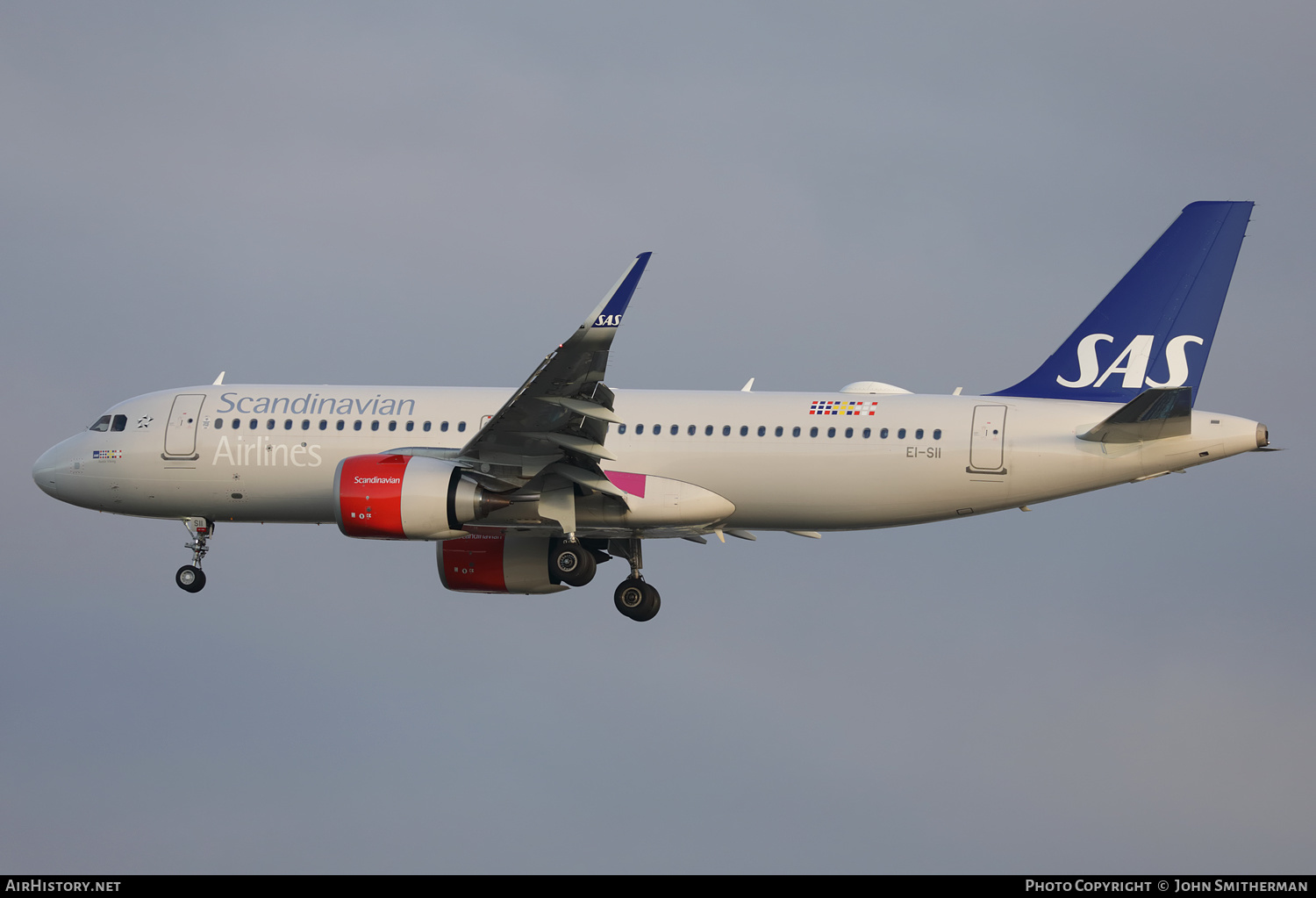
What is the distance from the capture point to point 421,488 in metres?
30.4

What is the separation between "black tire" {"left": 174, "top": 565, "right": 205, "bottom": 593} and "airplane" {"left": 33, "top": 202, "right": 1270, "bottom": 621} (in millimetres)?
76

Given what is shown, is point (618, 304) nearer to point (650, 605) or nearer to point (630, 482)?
point (630, 482)

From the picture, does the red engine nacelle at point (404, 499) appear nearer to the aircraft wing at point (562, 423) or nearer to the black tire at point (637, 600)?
the aircraft wing at point (562, 423)

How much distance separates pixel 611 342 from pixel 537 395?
7.56 ft

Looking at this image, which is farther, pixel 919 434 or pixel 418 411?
pixel 418 411

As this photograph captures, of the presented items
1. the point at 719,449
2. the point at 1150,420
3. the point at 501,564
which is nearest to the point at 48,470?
the point at 501,564

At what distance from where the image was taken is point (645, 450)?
108ft

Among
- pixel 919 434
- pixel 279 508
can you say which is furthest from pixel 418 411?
pixel 919 434

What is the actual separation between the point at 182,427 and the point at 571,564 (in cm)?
1006

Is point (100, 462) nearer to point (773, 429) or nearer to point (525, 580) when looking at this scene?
point (525, 580)

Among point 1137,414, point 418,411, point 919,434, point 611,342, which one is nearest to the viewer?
point 611,342

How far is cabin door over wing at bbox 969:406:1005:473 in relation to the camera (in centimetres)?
3136

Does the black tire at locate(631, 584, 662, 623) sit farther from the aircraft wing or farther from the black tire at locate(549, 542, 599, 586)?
the aircraft wing

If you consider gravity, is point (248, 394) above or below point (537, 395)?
above
